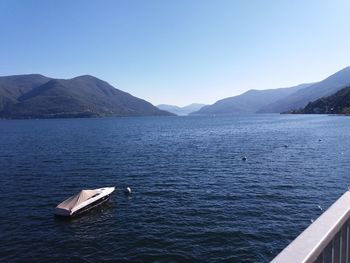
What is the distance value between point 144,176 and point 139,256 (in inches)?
1228

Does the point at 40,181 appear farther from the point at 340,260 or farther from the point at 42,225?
the point at 340,260

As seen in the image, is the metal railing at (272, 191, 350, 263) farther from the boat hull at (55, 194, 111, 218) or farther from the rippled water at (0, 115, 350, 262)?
the boat hull at (55, 194, 111, 218)

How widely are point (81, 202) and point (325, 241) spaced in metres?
36.9

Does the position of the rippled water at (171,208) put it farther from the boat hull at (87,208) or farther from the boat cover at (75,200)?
the boat cover at (75,200)

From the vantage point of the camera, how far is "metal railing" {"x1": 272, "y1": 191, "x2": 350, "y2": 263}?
4180mm

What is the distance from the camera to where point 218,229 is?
3212cm

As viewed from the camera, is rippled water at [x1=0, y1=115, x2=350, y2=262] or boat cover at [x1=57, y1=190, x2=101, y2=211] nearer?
rippled water at [x1=0, y1=115, x2=350, y2=262]

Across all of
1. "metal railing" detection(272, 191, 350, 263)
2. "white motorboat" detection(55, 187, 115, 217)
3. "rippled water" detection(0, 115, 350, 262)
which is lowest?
"rippled water" detection(0, 115, 350, 262)

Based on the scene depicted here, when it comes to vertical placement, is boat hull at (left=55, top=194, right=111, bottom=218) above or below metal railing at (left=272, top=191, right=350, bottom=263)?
below

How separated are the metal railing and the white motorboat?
3487cm

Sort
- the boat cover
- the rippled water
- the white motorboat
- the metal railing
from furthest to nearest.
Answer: the boat cover
the white motorboat
the rippled water
the metal railing

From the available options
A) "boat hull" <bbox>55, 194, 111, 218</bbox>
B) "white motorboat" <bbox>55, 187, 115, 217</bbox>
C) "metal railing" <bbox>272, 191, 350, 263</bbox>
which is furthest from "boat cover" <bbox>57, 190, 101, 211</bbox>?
"metal railing" <bbox>272, 191, 350, 263</bbox>

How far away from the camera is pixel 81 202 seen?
3859 centimetres

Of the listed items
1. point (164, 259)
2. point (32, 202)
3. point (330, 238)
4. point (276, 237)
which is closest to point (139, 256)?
point (164, 259)
